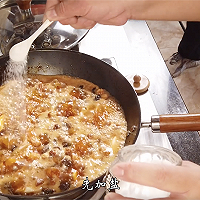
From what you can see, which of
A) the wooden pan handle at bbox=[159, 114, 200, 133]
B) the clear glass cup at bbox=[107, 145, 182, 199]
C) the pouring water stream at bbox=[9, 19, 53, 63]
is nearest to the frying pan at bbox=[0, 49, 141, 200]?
the pouring water stream at bbox=[9, 19, 53, 63]

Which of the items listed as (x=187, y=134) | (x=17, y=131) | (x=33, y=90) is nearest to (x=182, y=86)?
(x=187, y=134)

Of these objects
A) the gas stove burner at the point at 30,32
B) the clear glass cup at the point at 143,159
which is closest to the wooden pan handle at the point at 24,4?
the gas stove burner at the point at 30,32

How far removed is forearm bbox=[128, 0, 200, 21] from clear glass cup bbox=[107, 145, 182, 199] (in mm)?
792

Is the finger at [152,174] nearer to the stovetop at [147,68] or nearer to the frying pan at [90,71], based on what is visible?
the frying pan at [90,71]

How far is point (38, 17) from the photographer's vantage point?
1.84 m

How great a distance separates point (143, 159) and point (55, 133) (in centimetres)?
69

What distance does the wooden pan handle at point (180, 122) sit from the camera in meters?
1.13

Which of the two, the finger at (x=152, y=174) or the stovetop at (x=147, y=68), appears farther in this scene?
the stovetop at (x=147, y=68)

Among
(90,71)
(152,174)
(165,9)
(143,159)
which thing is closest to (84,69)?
(90,71)

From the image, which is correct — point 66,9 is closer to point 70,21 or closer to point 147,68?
point 70,21

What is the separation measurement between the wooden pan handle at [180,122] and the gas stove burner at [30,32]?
0.74 metres

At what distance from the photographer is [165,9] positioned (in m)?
1.35

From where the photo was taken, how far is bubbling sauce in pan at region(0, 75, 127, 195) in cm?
120

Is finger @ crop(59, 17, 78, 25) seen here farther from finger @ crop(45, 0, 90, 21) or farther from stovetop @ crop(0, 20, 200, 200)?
stovetop @ crop(0, 20, 200, 200)
